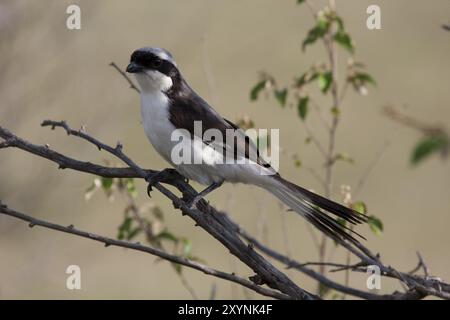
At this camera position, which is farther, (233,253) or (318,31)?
(318,31)

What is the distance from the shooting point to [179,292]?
8.21m

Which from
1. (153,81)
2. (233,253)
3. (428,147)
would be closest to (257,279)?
(233,253)

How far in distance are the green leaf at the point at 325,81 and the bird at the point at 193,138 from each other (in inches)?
19.4

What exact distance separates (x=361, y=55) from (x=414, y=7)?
2728 millimetres

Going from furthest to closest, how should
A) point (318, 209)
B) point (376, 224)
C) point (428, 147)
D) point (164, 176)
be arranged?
1. point (164, 176)
2. point (376, 224)
3. point (318, 209)
4. point (428, 147)

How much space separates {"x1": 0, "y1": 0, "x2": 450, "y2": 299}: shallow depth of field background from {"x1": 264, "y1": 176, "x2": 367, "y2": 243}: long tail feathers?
593 millimetres

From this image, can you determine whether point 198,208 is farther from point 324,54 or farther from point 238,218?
point 324,54

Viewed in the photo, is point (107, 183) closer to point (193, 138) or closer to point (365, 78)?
point (193, 138)

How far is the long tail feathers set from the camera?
10.6 feet

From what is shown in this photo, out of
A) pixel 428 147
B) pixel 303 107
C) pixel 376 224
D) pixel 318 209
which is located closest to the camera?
pixel 428 147

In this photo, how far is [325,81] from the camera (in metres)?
4.25

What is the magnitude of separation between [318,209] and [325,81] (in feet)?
3.30

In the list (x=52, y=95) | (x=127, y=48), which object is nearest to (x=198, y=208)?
(x=52, y=95)

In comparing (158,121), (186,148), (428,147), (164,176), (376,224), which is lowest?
(428,147)
